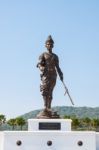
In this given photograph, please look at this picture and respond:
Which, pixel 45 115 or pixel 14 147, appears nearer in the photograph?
pixel 14 147

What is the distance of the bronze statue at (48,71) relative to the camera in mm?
15602

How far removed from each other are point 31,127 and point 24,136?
1073 millimetres

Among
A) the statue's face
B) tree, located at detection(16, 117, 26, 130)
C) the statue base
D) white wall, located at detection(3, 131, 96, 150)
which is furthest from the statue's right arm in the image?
tree, located at detection(16, 117, 26, 130)

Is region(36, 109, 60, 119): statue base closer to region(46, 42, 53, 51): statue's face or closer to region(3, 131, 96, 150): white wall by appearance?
region(3, 131, 96, 150): white wall

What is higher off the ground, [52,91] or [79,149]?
[52,91]

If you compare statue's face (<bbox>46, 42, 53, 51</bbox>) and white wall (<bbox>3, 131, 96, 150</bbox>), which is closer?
white wall (<bbox>3, 131, 96, 150</bbox>)

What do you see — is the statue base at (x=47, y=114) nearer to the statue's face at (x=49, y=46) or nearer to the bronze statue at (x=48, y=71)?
the bronze statue at (x=48, y=71)

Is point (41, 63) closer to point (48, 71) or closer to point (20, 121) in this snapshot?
point (48, 71)

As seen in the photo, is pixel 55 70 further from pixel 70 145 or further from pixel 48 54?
pixel 70 145

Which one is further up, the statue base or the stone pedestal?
the statue base

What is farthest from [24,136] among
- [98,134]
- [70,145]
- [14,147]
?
[98,134]

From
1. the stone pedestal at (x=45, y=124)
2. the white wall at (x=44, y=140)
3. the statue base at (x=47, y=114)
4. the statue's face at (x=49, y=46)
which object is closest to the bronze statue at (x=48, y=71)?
the statue's face at (x=49, y=46)

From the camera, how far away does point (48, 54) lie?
15836 mm

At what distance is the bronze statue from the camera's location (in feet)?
51.2
